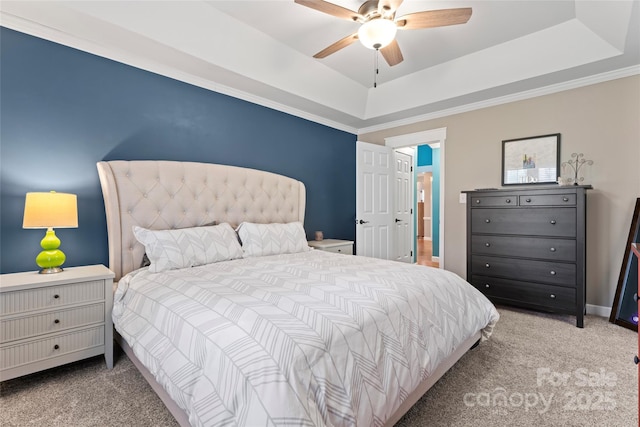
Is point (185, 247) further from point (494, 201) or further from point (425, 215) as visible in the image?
point (425, 215)

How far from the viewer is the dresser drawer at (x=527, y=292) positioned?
2793mm

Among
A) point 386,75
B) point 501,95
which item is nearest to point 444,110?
point 501,95

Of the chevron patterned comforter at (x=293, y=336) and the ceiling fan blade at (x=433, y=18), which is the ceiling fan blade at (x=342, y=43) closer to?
the ceiling fan blade at (x=433, y=18)

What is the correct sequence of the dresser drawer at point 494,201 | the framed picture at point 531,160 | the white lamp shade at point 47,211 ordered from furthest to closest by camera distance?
the framed picture at point 531,160
the dresser drawer at point 494,201
the white lamp shade at point 47,211

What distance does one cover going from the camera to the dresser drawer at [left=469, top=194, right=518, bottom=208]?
3.07 m

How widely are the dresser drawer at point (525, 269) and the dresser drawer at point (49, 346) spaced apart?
3522 millimetres

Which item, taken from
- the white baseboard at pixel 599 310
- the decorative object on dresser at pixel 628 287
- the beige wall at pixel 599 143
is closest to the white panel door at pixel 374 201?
the beige wall at pixel 599 143

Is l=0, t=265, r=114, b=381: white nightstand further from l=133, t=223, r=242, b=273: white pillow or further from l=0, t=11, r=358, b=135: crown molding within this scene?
l=0, t=11, r=358, b=135: crown molding

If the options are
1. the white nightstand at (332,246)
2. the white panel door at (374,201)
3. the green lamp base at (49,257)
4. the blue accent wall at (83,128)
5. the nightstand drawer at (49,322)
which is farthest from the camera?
the white panel door at (374,201)

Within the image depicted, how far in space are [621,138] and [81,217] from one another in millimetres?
4972

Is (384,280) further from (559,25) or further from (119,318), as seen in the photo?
(559,25)

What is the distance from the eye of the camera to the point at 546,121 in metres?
3.33

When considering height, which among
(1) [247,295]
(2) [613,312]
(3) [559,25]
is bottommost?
(2) [613,312]

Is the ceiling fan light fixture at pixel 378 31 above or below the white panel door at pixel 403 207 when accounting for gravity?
above
